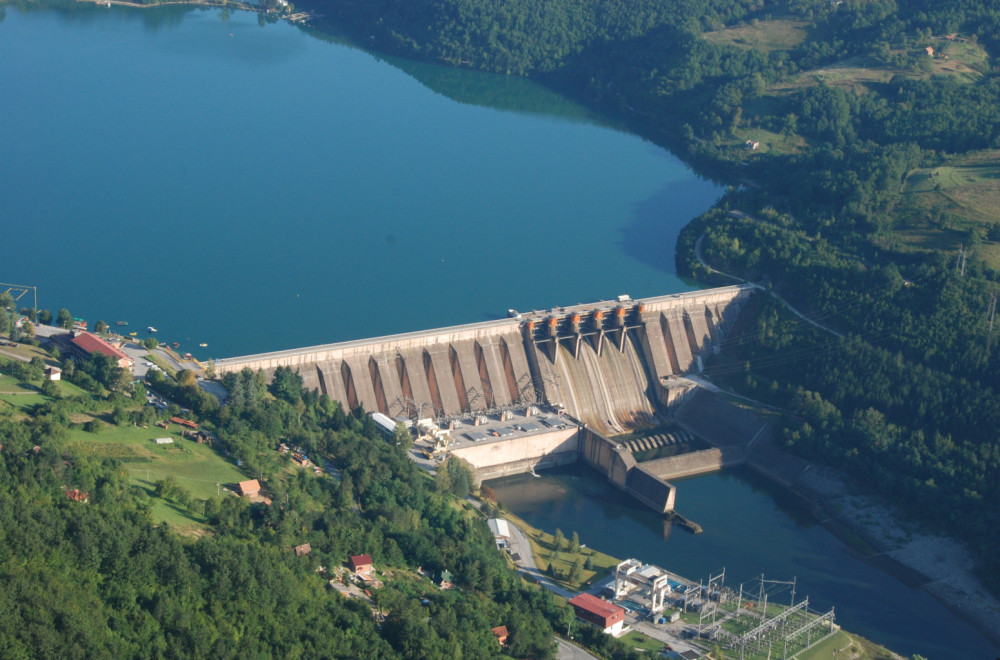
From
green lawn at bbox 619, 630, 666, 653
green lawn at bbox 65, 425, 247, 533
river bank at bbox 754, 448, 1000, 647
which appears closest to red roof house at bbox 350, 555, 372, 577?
green lawn at bbox 65, 425, 247, 533

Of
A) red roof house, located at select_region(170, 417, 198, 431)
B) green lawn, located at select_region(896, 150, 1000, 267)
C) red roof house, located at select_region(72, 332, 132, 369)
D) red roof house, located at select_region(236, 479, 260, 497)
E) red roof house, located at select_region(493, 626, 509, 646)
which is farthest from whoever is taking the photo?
green lawn, located at select_region(896, 150, 1000, 267)

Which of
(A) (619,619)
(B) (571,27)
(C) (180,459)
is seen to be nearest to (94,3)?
(B) (571,27)

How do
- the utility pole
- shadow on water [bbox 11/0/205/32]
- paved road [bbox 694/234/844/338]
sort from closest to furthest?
the utility pole, paved road [bbox 694/234/844/338], shadow on water [bbox 11/0/205/32]

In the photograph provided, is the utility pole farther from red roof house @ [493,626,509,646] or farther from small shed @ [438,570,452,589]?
red roof house @ [493,626,509,646]

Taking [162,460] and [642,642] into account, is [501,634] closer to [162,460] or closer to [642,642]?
[642,642]

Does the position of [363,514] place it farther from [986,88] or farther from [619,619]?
[986,88]

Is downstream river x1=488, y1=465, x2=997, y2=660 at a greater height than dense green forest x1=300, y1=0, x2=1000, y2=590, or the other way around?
dense green forest x1=300, y1=0, x2=1000, y2=590
